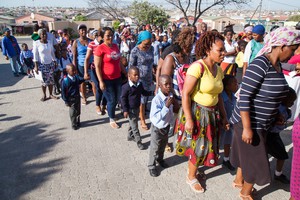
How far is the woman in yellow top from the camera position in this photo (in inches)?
93.2

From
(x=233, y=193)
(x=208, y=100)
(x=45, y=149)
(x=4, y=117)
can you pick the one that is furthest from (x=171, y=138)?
(x=4, y=117)

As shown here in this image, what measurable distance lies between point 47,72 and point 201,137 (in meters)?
4.67

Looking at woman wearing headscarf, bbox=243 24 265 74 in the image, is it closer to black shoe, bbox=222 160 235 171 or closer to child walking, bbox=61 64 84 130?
black shoe, bbox=222 160 235 171

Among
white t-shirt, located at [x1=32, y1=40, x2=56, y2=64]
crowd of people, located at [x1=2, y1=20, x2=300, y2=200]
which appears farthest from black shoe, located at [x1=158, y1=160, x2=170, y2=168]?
white t-shirt, located at [x1=32, y1=40, x2=56, y2=64]

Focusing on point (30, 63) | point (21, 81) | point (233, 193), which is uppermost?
point (30, 63)

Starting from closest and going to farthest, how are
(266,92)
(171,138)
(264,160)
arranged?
(266,92) → (264,160) → (171,138)

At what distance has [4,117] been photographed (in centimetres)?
509

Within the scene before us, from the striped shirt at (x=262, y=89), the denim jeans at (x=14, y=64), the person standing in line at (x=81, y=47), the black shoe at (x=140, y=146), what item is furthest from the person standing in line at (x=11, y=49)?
the striped shirt at (x=262, y=89)

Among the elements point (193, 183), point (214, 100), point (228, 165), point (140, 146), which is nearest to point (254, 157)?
point (214, 100)

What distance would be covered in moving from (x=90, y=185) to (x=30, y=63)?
7.34 metres

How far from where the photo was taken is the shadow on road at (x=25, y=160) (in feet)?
9.73

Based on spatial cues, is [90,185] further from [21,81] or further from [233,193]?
[21,81]

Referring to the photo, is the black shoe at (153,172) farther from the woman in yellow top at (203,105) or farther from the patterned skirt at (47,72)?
the patterned skirt at (47,72)

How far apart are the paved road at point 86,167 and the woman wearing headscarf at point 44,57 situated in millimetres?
1208
